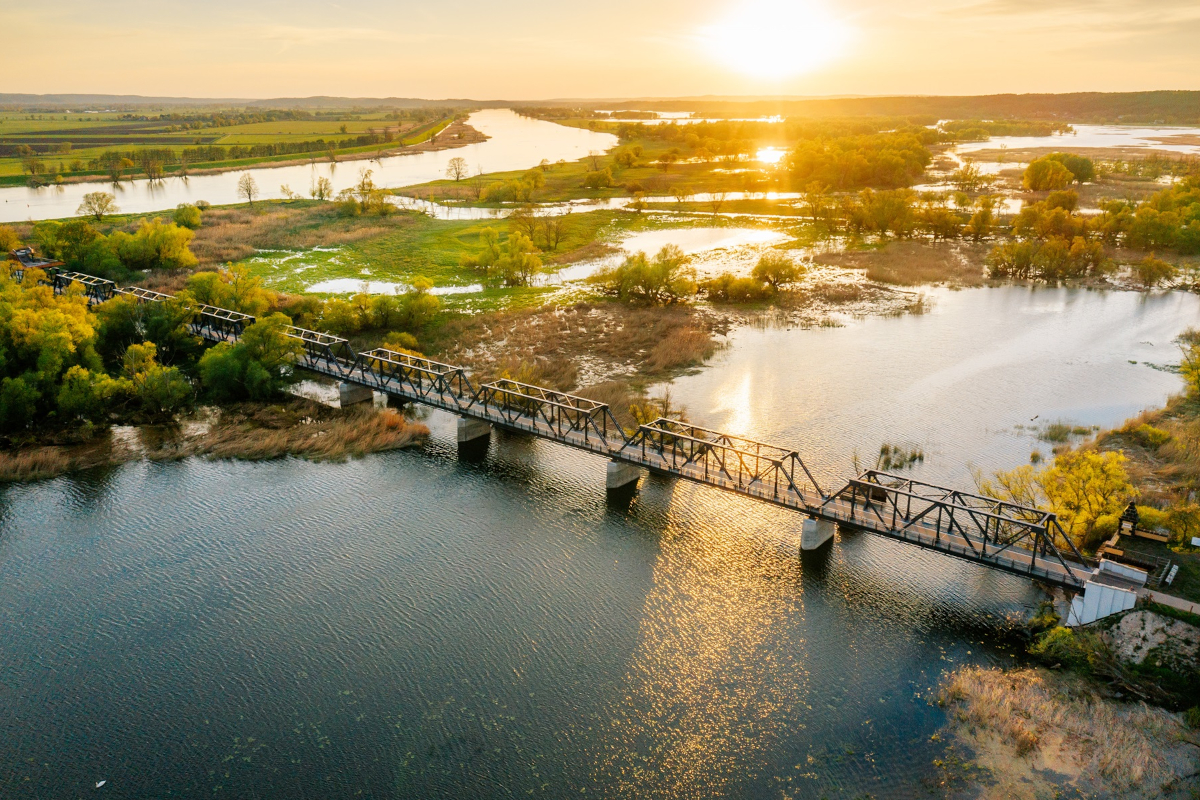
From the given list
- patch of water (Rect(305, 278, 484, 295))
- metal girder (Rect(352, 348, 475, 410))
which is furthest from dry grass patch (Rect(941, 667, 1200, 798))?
patch of water (Rect(305, 278, 484, 295))

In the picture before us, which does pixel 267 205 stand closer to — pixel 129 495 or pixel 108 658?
pixel 129 495

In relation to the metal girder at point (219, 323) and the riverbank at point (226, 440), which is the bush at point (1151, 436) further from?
the metal girder at point (219, 323)

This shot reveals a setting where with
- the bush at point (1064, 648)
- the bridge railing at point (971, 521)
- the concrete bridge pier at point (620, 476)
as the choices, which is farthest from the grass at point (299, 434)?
the bush at point (1064, 648)

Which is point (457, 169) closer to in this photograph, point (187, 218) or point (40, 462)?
point (187, 218)

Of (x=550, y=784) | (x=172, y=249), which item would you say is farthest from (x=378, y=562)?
(x=172, y=249)

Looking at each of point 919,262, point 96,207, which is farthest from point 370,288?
point 919,262
